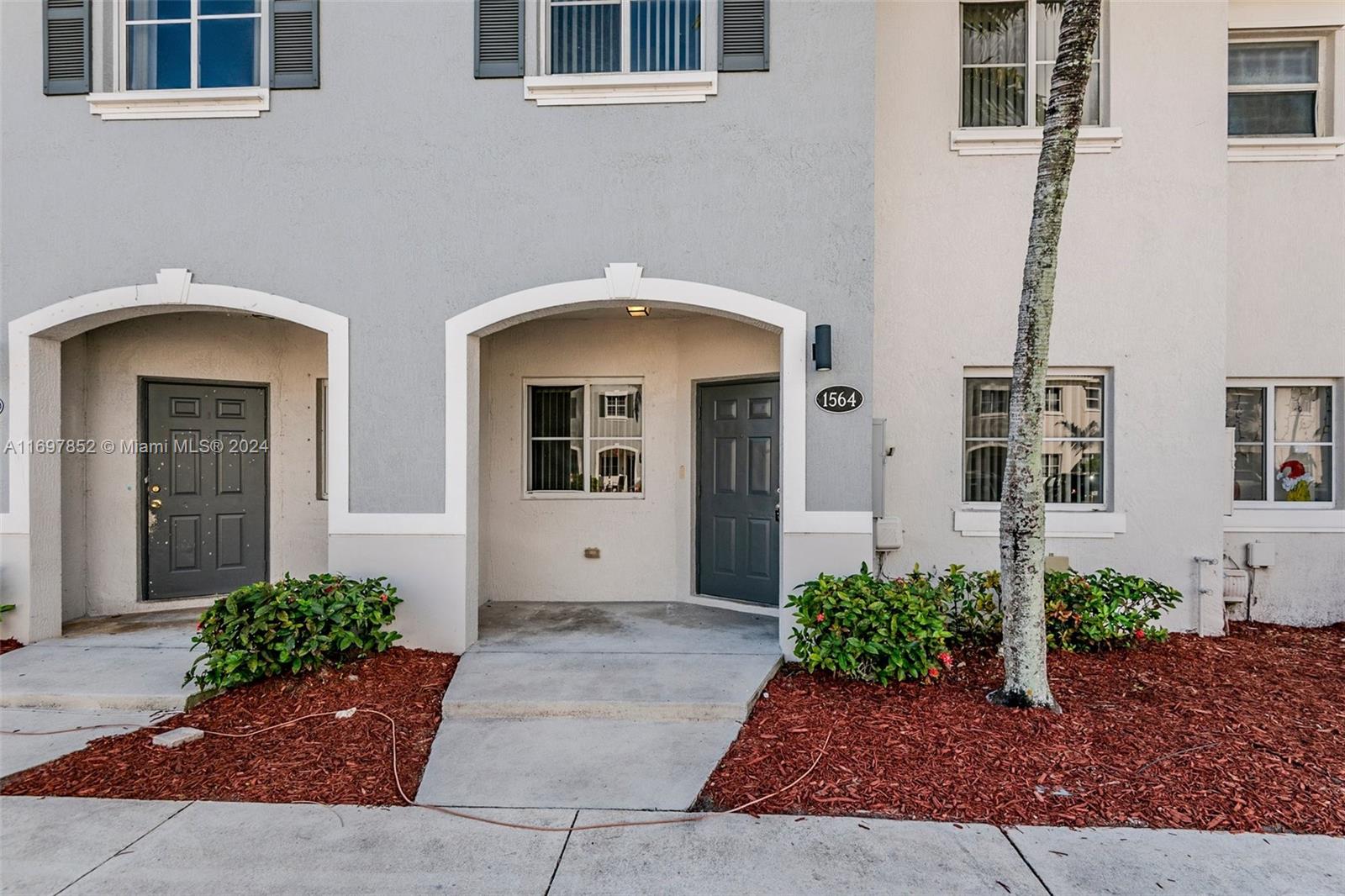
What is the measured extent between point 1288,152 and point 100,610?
12.0m

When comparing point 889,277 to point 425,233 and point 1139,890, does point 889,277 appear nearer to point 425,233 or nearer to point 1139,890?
point 425,233

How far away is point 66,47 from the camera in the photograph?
570 centimetres

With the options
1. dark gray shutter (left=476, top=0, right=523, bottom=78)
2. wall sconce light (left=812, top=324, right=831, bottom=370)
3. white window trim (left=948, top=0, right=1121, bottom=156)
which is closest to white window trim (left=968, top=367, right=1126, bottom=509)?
wall sconce light (left=812, top=324, right=831, bottom=370)

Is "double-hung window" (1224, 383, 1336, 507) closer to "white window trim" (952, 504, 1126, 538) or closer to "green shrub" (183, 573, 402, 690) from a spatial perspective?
"white window trim" (952, 504, 1126, 538)

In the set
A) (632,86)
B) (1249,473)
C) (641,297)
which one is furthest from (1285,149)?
(641,297)

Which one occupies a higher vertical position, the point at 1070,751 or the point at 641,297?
the point at 641,297

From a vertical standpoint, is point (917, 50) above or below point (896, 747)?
above

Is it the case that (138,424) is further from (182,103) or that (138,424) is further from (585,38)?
(585,38)

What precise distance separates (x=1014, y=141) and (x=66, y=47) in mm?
7971

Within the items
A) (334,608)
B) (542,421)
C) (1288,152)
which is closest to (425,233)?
(542,421)

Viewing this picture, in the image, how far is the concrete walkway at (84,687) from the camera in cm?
426

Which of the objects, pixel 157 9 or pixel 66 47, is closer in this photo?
pixel 66 47

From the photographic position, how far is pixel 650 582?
7.27m

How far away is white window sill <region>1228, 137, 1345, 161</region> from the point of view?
21.4 feet
